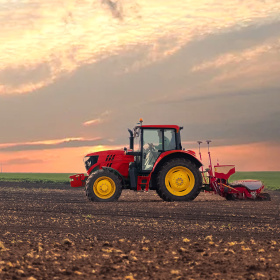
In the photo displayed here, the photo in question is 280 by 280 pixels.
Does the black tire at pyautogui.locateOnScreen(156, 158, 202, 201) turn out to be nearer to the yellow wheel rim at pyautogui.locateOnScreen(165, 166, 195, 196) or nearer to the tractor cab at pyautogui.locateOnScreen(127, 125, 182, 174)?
the yellow wheel rim at pyautogui.locateOnScreen(165, 166, 195, 196)

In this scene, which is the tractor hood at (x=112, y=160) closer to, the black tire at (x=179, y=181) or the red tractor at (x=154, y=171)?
the red tractor at (x=154, y=171)

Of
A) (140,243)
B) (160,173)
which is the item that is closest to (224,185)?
(160,173)

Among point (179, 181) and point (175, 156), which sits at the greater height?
point (175, 156)

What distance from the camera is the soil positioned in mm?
8164

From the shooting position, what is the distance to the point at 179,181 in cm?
1914

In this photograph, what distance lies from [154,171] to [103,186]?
198 cm

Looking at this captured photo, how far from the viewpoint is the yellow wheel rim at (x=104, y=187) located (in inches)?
749

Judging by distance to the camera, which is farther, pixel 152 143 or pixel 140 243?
pixel 152 143

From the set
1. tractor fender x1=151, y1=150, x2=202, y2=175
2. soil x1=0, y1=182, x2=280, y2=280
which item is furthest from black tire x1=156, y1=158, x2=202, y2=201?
soil x1=0, y1=182, x2=280, y2=280

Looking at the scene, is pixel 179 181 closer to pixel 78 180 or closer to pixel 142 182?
pixel 142 182

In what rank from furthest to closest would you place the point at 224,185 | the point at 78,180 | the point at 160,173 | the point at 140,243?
the point at 78,180, the point at 224,185, the point at 160,173, the point at 140,243

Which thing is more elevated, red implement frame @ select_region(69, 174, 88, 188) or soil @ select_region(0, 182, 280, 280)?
red implement frame @ select_region(69, 174, 88, 188)

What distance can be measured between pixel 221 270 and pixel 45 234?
4853 mm

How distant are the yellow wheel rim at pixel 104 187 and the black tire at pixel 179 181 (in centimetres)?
171
